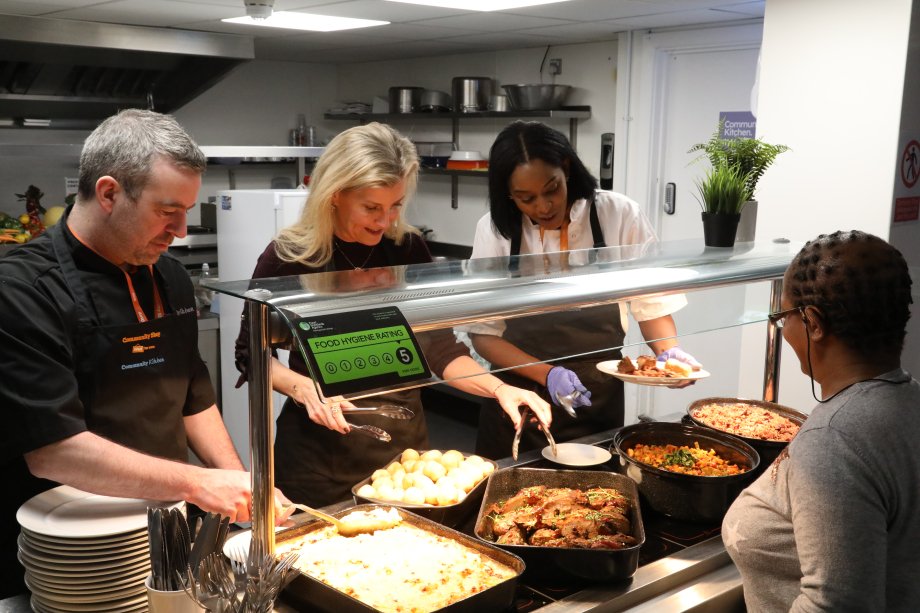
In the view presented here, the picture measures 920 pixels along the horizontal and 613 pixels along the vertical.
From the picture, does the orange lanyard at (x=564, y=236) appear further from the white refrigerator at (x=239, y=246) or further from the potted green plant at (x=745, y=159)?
the white refrigerator at (x=239, y=246)

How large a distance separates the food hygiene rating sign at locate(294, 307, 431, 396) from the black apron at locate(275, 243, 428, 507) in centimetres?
101

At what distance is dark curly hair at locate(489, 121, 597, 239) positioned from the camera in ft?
8.77

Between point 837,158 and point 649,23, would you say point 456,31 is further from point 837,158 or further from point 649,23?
point 837,158

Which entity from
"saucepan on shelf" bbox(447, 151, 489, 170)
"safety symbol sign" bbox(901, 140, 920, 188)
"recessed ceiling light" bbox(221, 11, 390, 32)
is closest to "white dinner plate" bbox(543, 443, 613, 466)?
"safety symbol sign" bbox(901, 140, 920, 188)

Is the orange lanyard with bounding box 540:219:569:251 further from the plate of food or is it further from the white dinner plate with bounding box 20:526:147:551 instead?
the white dinner plate with bounding box 20:526:147:551

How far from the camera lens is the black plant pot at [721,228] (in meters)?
2.34

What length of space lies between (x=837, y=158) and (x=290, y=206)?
264 cm

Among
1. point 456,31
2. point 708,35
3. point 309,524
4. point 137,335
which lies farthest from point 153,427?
point 708,35

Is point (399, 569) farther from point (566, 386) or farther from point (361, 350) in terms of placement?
point (566, 386)

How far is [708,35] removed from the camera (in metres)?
4.69

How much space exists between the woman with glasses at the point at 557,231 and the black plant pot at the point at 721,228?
185 millimetres

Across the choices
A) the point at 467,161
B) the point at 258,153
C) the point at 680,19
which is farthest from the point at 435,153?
the point at 680,19

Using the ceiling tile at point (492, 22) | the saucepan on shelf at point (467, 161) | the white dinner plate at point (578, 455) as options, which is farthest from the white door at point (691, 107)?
the white dinner plate at point (578, 455)

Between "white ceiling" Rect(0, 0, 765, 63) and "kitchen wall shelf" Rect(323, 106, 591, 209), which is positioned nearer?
"white ceiling" Rect(0, 0, 765, 63)
